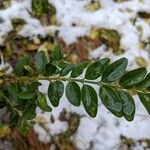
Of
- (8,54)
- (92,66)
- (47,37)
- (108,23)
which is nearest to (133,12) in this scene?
(108,23)

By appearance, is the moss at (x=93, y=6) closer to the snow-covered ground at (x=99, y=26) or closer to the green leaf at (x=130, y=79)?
the snow-covered ground at (x=99, y=26)

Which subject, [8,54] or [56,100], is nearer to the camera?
[56,100]

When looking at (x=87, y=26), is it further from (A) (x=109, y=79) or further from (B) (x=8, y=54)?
(A) (x=109, y=79)

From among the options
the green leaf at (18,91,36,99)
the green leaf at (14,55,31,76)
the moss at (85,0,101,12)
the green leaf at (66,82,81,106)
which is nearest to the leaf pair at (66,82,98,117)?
the green leaf at (66,82,81,106)

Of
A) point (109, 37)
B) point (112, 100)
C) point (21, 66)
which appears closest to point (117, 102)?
point (112, 100)

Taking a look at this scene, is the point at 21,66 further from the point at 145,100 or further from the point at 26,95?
the point at 145,100

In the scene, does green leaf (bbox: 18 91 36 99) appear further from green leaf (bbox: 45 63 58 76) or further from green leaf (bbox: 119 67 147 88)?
green leaf (bbox: 119 67 147 88)
